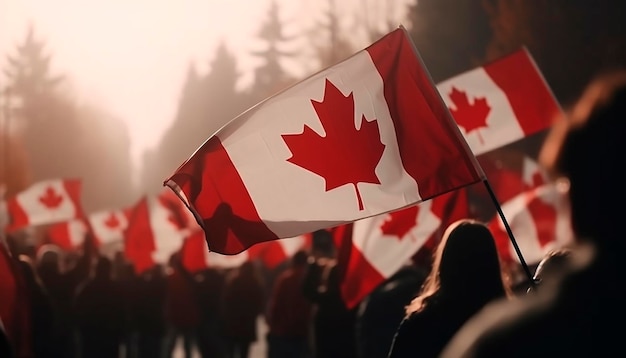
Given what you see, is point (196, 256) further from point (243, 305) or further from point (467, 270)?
point (467, 270)

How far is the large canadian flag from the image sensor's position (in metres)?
5.84

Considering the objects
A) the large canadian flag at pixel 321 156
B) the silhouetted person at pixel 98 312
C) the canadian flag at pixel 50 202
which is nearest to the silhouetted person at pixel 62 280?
the silhouetted person at pixel 98 312

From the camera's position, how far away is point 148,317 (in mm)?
15625

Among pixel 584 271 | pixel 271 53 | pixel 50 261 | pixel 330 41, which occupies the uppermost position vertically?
pixel 271 53

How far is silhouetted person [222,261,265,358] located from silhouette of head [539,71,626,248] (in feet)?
41.3

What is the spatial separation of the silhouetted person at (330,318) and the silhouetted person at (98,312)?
269 cm

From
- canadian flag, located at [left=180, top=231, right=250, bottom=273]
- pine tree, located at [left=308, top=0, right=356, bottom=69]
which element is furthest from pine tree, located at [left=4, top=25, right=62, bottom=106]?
canadian flag, located at [left=180, top=231, right=250, bottom=273]

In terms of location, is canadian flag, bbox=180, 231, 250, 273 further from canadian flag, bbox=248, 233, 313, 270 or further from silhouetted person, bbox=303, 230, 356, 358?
silhouetted person, bbox=303, 230, 356, 358

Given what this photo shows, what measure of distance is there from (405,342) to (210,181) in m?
1.56

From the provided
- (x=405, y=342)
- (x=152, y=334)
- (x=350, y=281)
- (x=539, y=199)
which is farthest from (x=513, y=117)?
(x=152, y=334)

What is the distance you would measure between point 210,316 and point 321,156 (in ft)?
36.2

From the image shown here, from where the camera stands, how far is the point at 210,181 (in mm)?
6004

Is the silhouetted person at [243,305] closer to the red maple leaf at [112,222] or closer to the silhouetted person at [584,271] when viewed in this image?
the silhouetted person at [584,271]

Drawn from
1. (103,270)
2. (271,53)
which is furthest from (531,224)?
(271,53)
